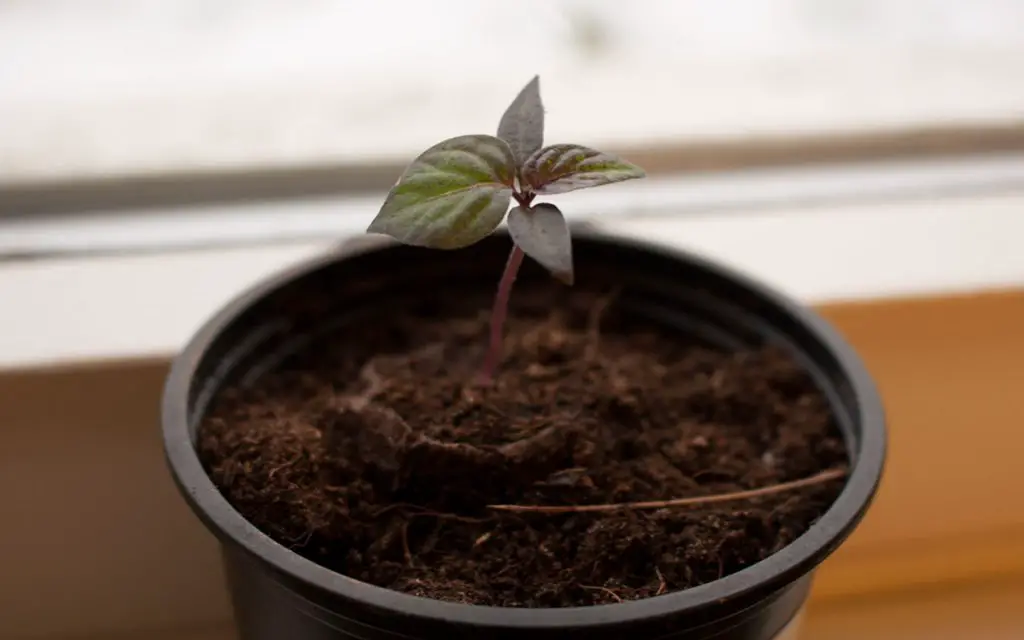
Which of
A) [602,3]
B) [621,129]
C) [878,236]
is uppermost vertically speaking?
[602,3]

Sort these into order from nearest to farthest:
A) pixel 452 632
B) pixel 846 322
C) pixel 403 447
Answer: pixel 452 632 < pixel 403 447 < pixel 846 322

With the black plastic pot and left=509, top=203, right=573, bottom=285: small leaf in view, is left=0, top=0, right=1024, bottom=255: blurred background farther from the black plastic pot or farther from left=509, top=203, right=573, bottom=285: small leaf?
left=509, top=203, right=573, bottom=285: small leaf

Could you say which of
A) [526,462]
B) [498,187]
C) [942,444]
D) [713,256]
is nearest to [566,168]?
[498,187]

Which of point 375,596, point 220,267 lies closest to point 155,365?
point 220,267

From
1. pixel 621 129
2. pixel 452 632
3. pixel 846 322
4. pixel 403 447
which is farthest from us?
pixel 621 129

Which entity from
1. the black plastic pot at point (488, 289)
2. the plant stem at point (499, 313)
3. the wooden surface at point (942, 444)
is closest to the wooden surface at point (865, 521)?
the wooden surface at point (942, 444)

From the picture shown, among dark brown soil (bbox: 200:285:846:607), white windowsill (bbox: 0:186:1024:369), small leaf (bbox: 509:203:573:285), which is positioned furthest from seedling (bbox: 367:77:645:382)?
white windowsill (bbox: 0:186:1024:369)

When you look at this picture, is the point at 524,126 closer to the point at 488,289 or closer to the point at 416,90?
the point at 488,289

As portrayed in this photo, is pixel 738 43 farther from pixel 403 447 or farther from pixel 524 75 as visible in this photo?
pixel 403 447
